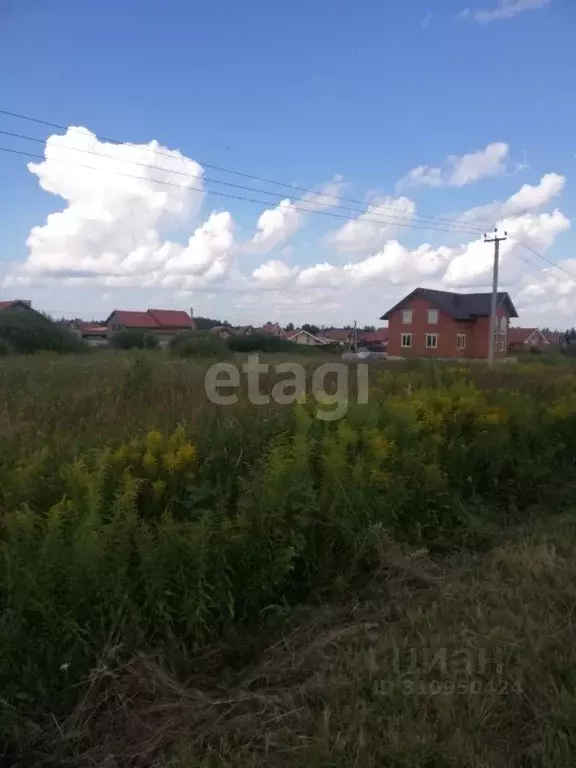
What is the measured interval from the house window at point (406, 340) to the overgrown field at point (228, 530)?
1527 inches

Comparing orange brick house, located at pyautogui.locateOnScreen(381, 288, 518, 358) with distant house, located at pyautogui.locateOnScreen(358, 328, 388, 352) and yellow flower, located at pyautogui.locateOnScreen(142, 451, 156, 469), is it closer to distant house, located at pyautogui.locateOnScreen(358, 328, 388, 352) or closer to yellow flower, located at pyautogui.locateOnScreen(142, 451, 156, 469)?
distant house, located at pyautogui.locateOnScreen(358, 328, 388, 352)

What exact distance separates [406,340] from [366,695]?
43.2 meters

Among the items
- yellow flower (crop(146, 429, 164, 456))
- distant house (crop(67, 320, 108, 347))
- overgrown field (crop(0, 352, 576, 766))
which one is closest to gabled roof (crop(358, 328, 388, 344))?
distant house (crop(67, 320, 108, 347))

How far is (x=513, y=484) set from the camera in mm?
5098

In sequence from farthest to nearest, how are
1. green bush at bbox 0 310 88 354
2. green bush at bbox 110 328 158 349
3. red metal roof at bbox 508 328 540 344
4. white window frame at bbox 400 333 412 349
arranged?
1. red metal roof at bbox 508 328 540 344
2. white window frame at bbox 400 333 412 349
3. green bush at bbox 110 328 158 349
4. green bush at bbox 0 310 88 354

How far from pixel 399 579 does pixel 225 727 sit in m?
1.42

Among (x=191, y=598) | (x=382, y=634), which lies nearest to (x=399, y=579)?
(x=382, y=634)

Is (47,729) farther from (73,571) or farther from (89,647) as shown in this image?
(73,571)

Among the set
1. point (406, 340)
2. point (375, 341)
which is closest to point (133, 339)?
point (406, 340)

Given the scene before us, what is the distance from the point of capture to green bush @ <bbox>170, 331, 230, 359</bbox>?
85.0ft

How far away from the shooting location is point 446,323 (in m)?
42.1

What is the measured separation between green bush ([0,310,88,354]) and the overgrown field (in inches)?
1020

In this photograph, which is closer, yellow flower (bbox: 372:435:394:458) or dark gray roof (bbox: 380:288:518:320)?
yellow flower (bbox: 372:435:394:458)

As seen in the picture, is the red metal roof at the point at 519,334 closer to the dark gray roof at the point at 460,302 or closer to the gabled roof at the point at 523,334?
the gabled roof at the point at 523,334
